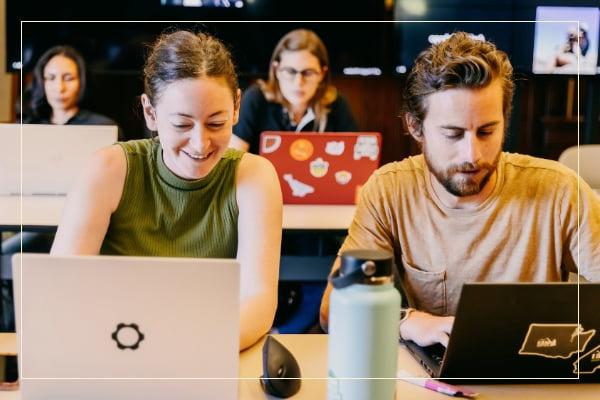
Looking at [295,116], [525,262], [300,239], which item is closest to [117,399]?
[525,262]

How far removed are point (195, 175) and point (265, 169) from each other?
0.12 meters

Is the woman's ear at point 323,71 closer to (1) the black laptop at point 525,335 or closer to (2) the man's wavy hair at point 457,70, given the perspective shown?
(2) the man's wavy hair at point 457,70

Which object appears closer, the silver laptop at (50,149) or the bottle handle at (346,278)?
the bottle handle at (346,278)

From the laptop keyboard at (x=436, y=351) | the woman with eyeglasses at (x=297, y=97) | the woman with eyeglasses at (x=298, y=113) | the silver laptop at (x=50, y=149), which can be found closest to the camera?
the laptop keyboard at (x=436, y=351)

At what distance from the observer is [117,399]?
3.14ft

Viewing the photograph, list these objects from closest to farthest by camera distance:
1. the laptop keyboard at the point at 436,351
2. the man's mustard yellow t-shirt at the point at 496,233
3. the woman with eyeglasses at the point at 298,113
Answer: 1. the laptop keyboard at the point at 436,351
2. the man's mustard yellow t-shirt at the point at 496,233
3. the woman with eyeglasses at the point at 298,113

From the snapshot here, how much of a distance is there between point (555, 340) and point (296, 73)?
238 cm

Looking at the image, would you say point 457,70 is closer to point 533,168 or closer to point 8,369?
point 533,168

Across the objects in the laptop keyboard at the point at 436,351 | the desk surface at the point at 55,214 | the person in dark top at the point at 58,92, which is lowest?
the laptop keyboard at the point at 436,351

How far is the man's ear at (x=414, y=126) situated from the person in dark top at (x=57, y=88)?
7.12 feet

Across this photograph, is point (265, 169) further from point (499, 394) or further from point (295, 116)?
point (295, 116)

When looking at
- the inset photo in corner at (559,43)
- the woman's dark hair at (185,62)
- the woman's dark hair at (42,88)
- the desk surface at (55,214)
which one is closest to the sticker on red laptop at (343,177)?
the desk surface at (55,214)

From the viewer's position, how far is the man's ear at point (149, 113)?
1231 millimetres

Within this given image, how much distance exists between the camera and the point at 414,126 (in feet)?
4.38
